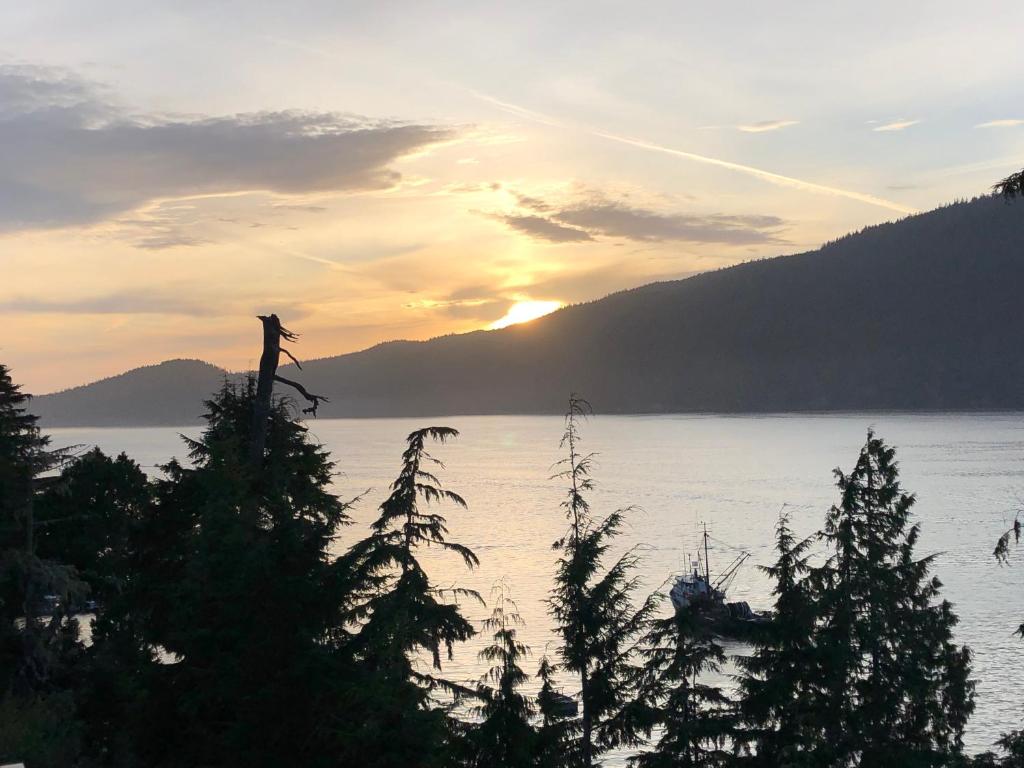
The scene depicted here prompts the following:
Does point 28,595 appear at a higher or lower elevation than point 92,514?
lower

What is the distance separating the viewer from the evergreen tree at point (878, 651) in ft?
79.0

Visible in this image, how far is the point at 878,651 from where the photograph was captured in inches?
1008

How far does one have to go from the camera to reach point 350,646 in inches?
616

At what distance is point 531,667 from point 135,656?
32362 millimetres

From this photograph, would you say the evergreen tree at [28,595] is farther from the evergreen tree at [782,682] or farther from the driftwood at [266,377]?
→ the evergreen tree at [782,682]

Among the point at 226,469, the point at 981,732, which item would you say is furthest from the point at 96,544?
the point at 981,732

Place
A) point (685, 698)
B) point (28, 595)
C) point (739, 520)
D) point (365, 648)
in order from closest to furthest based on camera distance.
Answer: point (365, 648)
point (685, 698)
point (28, 595)
point (739, 520)

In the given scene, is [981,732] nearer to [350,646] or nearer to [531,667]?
[531,667]

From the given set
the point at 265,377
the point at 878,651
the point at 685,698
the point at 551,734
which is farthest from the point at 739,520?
the point at 265,377

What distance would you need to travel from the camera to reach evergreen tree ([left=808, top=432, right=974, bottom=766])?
24078 millimetres

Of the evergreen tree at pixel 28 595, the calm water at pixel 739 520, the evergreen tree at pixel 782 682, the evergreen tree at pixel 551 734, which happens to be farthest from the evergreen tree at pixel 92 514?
the evergreen tree at pixel 782 682

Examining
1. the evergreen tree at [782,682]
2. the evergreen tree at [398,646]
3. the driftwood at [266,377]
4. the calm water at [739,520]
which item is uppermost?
the driftwood at [266,377]

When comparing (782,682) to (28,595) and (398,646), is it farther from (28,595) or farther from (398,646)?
(28,595)

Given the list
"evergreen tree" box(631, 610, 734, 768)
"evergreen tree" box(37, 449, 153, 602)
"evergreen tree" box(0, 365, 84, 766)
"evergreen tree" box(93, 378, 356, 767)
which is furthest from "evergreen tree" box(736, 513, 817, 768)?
"evergreen tree" box(37, 449, 153, 602)
